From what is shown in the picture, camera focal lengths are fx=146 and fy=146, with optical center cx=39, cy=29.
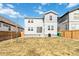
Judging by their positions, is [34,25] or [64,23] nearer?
[64,23]

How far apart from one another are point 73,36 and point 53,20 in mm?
6984

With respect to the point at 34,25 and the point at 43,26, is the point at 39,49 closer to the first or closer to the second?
the point at 43,26

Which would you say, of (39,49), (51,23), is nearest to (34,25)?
(51,23)

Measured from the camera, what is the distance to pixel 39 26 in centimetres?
2608

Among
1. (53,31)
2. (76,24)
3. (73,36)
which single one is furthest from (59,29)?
(73,36)

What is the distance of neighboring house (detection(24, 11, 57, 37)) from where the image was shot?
1001 inches

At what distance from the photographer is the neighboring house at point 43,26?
2542 cm

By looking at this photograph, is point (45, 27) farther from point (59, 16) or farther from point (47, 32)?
point (59, 16)

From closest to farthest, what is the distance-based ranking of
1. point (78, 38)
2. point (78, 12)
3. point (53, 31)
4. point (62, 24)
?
point (78, 38)
point (78, 12)
point (53, 31)
point (62, 24)

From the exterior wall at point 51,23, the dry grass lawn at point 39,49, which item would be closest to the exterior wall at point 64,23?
the exterior wall at point 51,23

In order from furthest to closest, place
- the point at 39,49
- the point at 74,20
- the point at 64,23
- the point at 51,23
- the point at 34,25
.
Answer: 1. the point at 34,25
2. the point at 64,23
3. the point at 51,23
4. the point at 74,20
5. the point at 39,49

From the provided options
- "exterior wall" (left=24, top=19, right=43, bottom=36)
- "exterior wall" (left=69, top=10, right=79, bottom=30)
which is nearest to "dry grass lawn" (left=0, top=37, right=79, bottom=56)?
"exterior wall" (left=69, top=10, right=79, bottom=30)

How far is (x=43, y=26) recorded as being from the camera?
25938 millimetres

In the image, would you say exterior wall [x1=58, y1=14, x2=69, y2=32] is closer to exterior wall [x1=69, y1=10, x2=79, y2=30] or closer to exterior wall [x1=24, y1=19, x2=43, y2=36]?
exterior wall [x1=69, y1=10, x2=79, y2=30]
